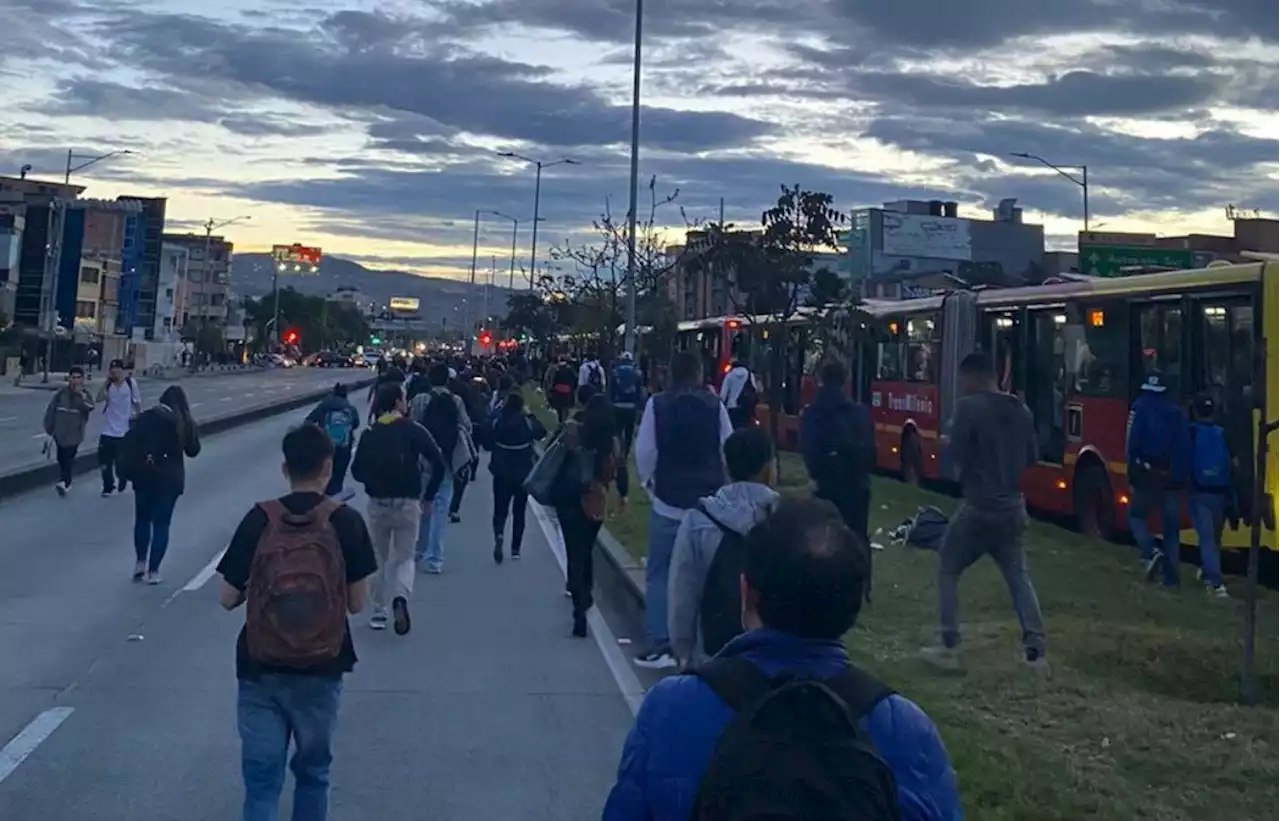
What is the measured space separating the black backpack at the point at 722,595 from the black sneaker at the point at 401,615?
504 centimetres

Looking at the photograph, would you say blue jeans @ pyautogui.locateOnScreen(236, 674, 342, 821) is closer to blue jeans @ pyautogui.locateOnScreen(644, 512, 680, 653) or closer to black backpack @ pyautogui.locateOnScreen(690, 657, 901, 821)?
black backpack @ pyautogui.locateOnScreen(690, 657, 901, 821)

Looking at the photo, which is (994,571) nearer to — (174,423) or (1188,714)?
(1188,714)


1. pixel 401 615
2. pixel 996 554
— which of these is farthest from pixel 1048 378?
pixel 401 615

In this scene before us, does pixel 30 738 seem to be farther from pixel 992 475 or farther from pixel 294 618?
pixel 992 475

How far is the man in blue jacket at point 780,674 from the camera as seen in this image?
9.86 feet

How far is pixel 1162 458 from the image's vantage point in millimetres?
13562

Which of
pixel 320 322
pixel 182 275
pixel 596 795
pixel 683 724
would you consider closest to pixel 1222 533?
pixel 596 795

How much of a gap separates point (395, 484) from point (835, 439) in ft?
10.4

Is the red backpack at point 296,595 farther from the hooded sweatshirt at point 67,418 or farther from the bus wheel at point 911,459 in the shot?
the bus wheel at point 911,459

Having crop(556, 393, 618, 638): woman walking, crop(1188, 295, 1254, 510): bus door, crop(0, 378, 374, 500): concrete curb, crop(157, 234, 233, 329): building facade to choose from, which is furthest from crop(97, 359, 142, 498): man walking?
crop(157, 234, 233, 329): building facade

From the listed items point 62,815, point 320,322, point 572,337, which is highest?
point 320,322

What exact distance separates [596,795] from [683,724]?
462 centimetres

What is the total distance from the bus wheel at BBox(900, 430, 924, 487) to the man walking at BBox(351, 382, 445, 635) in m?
14.1

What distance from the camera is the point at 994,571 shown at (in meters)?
14.6
